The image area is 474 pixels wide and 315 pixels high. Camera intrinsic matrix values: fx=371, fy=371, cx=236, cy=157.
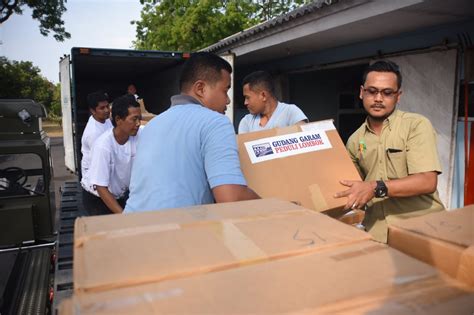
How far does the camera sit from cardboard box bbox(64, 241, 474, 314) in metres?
0.71

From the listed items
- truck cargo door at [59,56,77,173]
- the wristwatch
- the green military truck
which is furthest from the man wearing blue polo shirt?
truck cargo door at [59,56,77,173]

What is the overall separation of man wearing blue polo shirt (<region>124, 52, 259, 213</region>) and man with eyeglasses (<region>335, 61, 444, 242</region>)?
26.4 inches

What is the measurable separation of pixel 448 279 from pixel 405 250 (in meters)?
0.17

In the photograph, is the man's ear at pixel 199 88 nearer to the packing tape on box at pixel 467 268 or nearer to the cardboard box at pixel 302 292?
the cardboard box at pixel 302 292

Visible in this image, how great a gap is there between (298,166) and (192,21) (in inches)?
608

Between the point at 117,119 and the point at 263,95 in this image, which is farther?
the point at 263,95

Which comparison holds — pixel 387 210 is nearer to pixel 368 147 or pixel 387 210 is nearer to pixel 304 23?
pixel 368 147

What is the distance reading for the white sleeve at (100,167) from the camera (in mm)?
3172

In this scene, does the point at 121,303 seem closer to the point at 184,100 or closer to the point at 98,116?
the point at 184,100

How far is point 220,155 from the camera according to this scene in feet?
5.00

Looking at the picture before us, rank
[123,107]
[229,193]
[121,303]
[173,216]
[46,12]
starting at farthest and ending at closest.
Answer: [46,12] → [123,107] → [229,193] → [173,216] → [121,303]

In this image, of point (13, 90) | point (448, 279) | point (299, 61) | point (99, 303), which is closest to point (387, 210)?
point (448, 279)

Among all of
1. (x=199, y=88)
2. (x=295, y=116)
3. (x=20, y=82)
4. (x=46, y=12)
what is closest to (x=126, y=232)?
(x=199, y=88)

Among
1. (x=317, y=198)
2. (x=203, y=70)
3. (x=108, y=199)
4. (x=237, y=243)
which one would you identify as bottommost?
(x=108, y=199)
